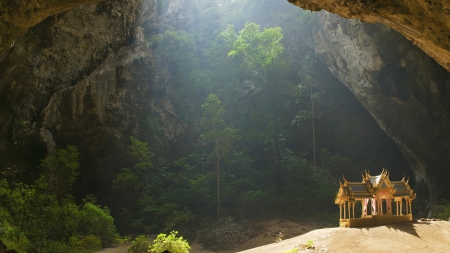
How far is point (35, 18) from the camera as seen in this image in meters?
8.36

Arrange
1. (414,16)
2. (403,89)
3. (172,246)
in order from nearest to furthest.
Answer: (414,16) < (172,246) < (403,89)

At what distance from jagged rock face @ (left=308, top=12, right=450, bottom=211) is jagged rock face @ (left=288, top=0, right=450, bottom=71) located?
14.1 meters

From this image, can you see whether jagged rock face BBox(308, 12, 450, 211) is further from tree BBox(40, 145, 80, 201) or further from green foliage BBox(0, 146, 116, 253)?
tree BBox(40, 145, 80, 201)

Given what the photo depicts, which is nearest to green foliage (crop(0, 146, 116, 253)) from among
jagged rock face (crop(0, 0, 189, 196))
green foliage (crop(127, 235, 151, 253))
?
green foliage (crop(127, 235, 151, 253))

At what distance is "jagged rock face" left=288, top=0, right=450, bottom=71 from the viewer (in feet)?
19.9

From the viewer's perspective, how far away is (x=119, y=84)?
2630 cm

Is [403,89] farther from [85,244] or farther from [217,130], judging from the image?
[85,244]

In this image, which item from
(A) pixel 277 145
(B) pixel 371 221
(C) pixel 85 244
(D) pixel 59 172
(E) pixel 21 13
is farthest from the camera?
(A) pixel 277 145

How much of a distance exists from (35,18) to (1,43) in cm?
86

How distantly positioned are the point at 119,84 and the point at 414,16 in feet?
72.7

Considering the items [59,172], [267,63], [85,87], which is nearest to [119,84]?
[85,87]

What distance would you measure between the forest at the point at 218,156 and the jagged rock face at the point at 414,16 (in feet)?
43.9

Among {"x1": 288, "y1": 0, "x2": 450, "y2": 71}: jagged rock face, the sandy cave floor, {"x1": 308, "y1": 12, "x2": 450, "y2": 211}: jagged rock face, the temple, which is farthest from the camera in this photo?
{"x1": 308, "y1": 12, "x2": 450, "y2": 211}: jagged rock face

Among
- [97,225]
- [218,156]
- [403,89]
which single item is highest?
[403,89]
